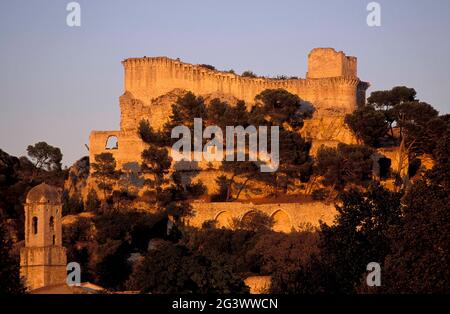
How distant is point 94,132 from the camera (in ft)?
224

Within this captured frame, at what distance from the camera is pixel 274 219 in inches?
2450

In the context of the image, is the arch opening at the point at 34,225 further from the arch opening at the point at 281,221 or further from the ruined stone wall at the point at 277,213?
the arch opening at the point at 281,221

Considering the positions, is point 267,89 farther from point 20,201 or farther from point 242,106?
point 20,201

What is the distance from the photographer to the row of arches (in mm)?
61903

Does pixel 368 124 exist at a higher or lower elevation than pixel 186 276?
higher

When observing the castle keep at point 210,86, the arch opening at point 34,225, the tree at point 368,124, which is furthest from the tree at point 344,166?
the arch opening at point 34,225

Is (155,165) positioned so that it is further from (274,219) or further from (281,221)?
(281,221)

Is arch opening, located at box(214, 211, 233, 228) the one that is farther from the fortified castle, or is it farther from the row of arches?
the fortified castle

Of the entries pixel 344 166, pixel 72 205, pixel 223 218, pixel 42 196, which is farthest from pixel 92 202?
pixel 42 196

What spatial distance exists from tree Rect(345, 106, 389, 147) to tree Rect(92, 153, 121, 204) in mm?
9713

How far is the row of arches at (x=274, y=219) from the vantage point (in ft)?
203

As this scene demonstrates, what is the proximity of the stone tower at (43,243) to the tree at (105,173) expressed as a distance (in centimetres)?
1302

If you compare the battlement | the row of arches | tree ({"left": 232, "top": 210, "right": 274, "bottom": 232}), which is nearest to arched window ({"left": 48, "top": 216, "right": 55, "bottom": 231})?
tree ({"left": 232, "top": 210, "right": 274, "bottom": 232})

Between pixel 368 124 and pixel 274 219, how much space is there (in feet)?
20.6
